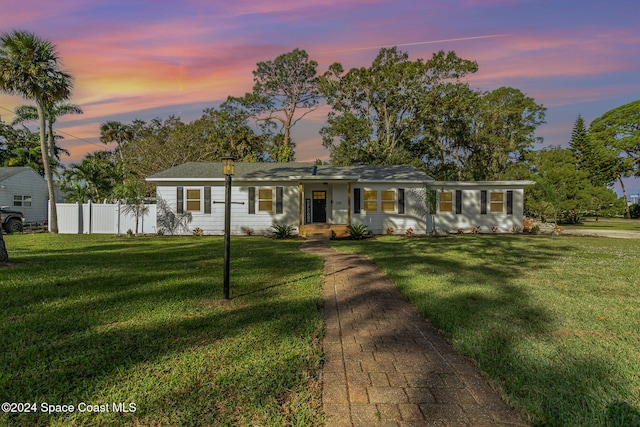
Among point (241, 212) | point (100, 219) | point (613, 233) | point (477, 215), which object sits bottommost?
point (613, 233)

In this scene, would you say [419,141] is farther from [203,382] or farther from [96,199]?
[203,382]

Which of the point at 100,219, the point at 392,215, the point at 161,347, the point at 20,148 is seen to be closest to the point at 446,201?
the point at 392,215

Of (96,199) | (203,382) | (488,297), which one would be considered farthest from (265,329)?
(96,199)

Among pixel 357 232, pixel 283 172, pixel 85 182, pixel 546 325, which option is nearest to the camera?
pixel 546 325

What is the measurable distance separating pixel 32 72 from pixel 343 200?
51.9 feet

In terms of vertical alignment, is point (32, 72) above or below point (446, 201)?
above

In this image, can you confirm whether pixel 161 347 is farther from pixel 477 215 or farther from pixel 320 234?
pixel 477 215

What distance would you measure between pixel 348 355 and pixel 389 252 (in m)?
6.94

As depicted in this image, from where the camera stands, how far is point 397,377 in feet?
8.33

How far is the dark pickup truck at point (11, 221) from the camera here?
619 inches

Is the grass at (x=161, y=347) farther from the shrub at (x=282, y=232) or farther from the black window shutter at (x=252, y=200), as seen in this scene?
the black window shutter at (x=252, y=200)

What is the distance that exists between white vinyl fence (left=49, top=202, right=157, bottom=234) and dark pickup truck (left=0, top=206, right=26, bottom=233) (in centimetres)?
237

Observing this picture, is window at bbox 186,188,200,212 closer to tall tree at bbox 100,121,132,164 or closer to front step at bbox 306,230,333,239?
front step at bbox 306,230,333,239

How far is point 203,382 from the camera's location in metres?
2.42
